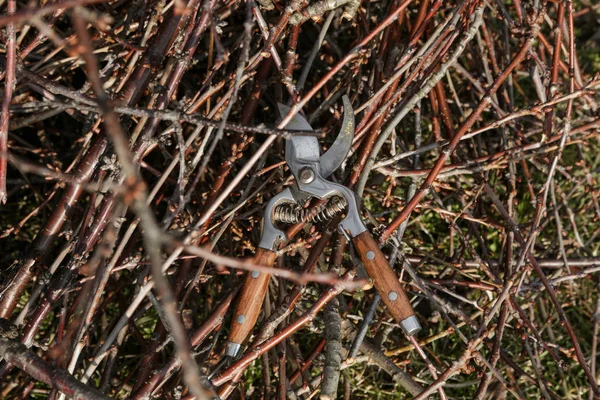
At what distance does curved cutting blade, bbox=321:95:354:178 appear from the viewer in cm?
214

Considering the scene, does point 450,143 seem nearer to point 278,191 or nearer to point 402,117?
point 402,117

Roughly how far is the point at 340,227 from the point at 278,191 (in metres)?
0.37

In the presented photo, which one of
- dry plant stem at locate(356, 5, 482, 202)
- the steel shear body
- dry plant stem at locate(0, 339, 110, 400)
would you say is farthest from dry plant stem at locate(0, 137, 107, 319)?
dry plant stem at locate(356, 5, 482, 202)

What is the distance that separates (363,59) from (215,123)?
746 millimetres

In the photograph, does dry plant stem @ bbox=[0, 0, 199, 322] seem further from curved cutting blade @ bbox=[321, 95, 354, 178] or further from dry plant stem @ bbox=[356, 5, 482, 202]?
dry plant stem @ bbox=[356, 5, 482, 202]

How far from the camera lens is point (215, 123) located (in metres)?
1.87

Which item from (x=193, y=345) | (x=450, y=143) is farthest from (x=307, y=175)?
(x=193, y=345)

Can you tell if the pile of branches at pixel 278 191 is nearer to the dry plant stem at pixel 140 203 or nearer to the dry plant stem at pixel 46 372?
the dry plant stem at pixel 46 372

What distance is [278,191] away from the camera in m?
2.36

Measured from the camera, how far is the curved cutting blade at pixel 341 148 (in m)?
2.14

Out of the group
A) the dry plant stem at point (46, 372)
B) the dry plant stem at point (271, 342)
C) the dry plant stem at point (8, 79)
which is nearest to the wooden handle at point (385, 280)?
the dry plant stem at point (271, 342)

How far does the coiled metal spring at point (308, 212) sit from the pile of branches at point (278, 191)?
0.08 metres

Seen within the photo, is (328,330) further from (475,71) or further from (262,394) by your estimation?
(475,71)

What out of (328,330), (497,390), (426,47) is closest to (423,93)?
(426,47)
